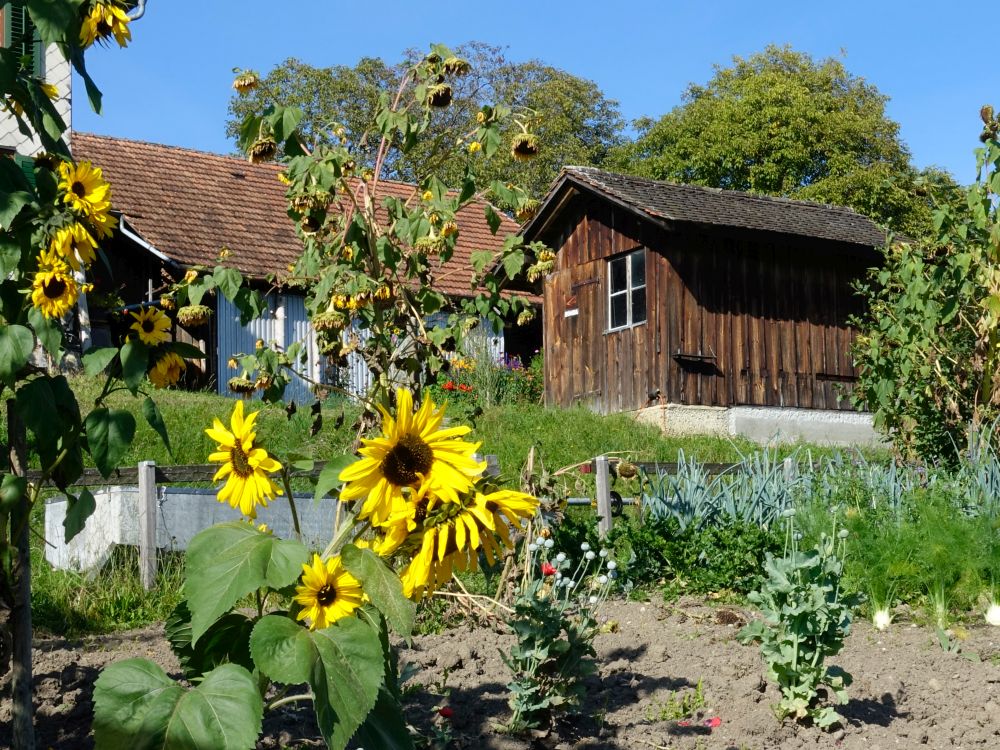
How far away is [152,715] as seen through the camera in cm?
219

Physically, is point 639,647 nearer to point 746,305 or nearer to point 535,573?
point 535,573

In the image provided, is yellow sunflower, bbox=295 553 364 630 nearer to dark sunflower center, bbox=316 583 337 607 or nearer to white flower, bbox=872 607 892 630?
dark sunflower center, bbox=316 583 337 607

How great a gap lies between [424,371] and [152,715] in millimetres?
2648

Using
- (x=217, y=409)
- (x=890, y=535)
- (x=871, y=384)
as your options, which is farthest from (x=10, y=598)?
(x=217, y=409)

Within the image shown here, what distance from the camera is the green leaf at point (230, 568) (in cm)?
216

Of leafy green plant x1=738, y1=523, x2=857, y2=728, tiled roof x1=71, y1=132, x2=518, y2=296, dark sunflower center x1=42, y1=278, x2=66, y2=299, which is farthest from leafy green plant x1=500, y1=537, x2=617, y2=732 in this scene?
tiled roof x1=71, y1=132, x2=518, y2=296

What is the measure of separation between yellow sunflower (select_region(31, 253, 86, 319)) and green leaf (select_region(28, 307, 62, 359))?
0.04 meters

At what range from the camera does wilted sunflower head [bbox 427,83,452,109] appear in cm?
475

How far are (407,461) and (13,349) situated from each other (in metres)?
0.86

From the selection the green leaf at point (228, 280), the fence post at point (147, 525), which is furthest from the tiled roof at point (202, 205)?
the green leaf at point (228, 280)

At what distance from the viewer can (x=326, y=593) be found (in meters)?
2.36

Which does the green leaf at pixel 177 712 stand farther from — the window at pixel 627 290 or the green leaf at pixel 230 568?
the window at pixel 627 290

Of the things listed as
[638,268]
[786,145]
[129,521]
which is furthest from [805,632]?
[786,145]

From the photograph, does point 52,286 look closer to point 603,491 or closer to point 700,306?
point 603,491
